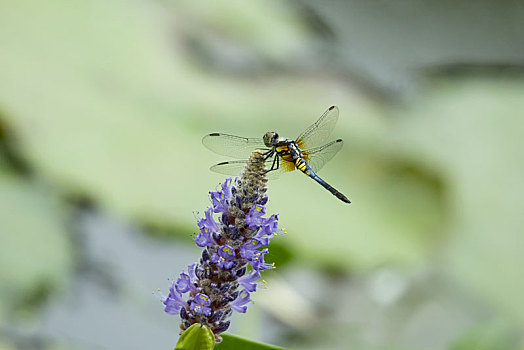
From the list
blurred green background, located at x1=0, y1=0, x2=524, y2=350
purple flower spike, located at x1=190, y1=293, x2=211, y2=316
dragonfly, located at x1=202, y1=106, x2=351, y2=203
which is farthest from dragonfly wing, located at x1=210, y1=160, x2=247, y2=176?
blurred green background, located at x1=0, y1=0, x2=524, y2=350

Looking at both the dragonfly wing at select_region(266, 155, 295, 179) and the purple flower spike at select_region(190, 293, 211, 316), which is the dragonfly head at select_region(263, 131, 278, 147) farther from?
the purple flower spike at select_region(190, 293, 211, 316)

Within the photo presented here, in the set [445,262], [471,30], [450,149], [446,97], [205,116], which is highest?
[471,30]

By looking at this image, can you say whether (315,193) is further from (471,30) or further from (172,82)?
(471,30)

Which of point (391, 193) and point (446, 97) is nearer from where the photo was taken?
point (391, 193)

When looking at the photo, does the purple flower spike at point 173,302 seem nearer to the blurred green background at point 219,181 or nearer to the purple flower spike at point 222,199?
the purple flower spike at point 222,199

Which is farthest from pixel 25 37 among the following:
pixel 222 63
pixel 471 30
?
pixel 471 30

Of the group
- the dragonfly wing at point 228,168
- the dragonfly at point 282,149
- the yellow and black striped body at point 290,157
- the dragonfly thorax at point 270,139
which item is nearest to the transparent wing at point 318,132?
the dragonfly at point 282,149
